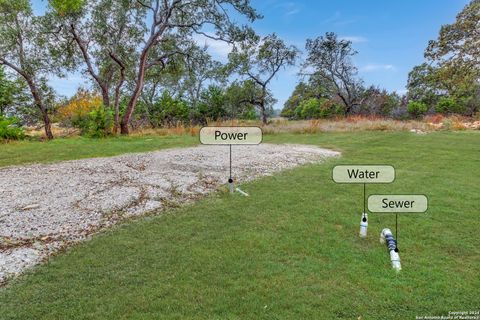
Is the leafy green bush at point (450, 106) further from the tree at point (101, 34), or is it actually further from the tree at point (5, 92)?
the tree at point (5, 92)

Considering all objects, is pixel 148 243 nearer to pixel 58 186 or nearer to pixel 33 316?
pixel 33 316

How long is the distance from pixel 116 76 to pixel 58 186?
1283 cm

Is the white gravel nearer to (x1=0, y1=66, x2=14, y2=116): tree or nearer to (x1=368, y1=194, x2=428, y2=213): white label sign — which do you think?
(x1=368, y1=194, x2=428, y2=213): white label sign

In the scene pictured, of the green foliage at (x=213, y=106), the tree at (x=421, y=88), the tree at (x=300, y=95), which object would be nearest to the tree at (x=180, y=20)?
the green foliage at (x=213, y=106)

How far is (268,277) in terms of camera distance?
216 centimetres

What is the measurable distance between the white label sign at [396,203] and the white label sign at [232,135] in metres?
1.66

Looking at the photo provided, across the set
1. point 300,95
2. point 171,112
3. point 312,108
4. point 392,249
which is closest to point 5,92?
point 171,112

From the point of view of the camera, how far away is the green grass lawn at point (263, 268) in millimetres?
1854

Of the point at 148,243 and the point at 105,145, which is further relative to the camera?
the point at 105,145

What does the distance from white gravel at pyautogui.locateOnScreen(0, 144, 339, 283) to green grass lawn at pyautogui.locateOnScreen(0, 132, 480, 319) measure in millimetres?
280

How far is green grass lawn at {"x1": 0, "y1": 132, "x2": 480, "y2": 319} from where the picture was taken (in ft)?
6.08

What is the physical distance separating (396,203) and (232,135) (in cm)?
199

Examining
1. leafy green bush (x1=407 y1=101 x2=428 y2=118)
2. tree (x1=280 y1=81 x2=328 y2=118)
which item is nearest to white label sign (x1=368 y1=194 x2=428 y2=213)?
tree (x1=280 y1=81 x2=328 y2=118)

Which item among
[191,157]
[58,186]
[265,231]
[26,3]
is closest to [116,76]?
[26,3]
